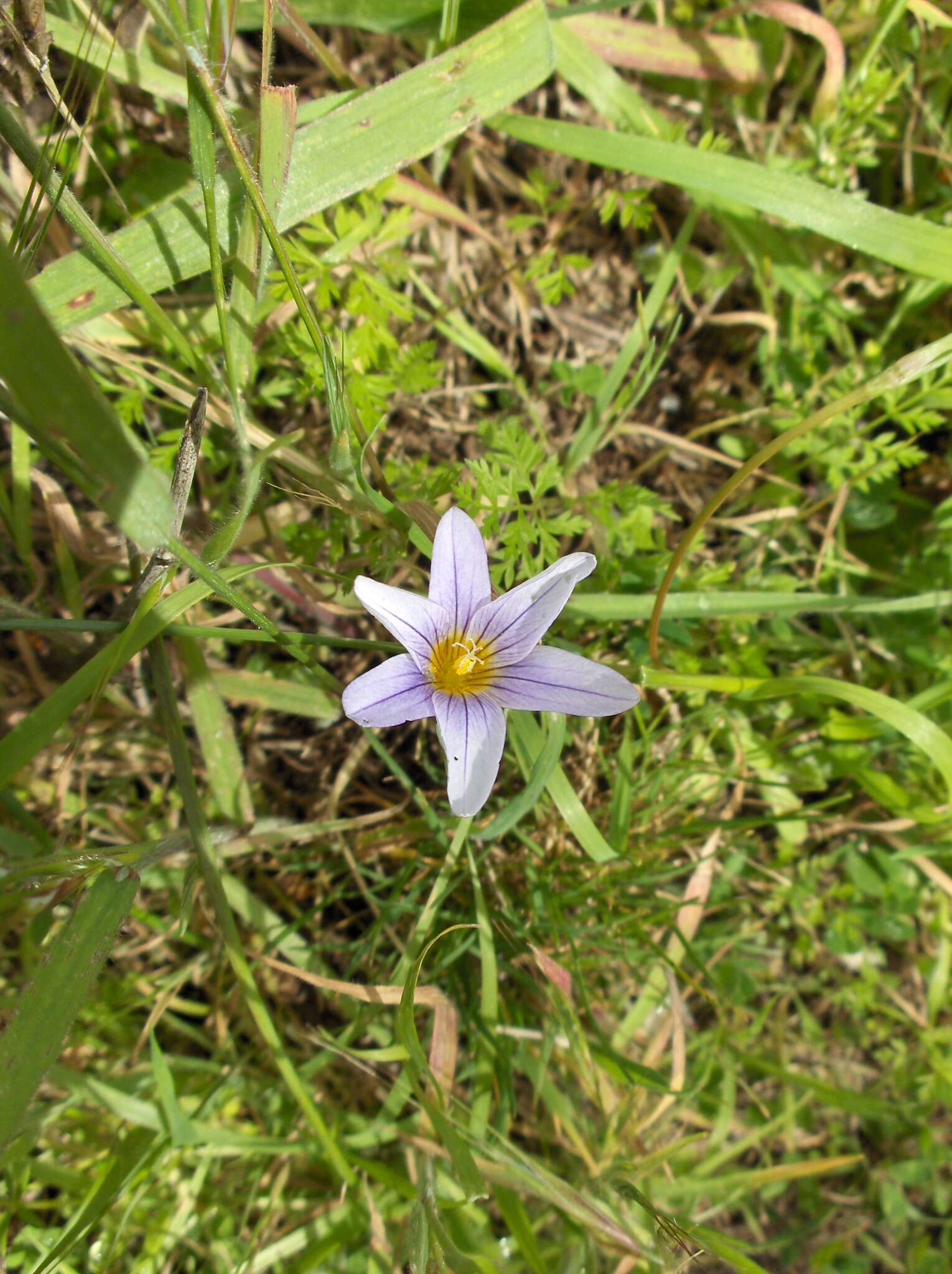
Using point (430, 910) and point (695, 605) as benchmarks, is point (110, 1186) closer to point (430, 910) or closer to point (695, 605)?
point (430, 910)

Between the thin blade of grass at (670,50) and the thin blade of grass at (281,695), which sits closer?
the thin blade of grass at (281,695)

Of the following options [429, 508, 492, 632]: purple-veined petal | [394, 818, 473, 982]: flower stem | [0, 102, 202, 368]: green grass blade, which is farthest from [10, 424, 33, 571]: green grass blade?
[394, 818, 473, 982]: flower stem

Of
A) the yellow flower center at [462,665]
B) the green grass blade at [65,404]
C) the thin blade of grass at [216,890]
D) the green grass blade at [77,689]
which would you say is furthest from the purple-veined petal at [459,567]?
the thin blade of grass at [216,890]

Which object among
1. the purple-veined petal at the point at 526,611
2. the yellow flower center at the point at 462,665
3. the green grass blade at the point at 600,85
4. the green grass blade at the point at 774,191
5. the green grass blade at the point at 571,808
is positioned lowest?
the green grass blade at the point at 571,808

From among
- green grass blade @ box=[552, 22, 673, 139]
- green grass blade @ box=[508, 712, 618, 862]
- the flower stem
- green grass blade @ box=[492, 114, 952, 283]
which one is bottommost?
the flower stem

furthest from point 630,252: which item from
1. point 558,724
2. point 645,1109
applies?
point 645,1109

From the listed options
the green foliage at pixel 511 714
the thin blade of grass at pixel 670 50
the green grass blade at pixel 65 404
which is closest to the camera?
the green grass blade at pixel 65 404

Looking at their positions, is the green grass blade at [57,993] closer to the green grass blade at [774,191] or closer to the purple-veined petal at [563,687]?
the purple-veined petal at [563,687]

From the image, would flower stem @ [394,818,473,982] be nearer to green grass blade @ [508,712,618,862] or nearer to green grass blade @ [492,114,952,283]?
green grass blade @ [508,712,618,862]
